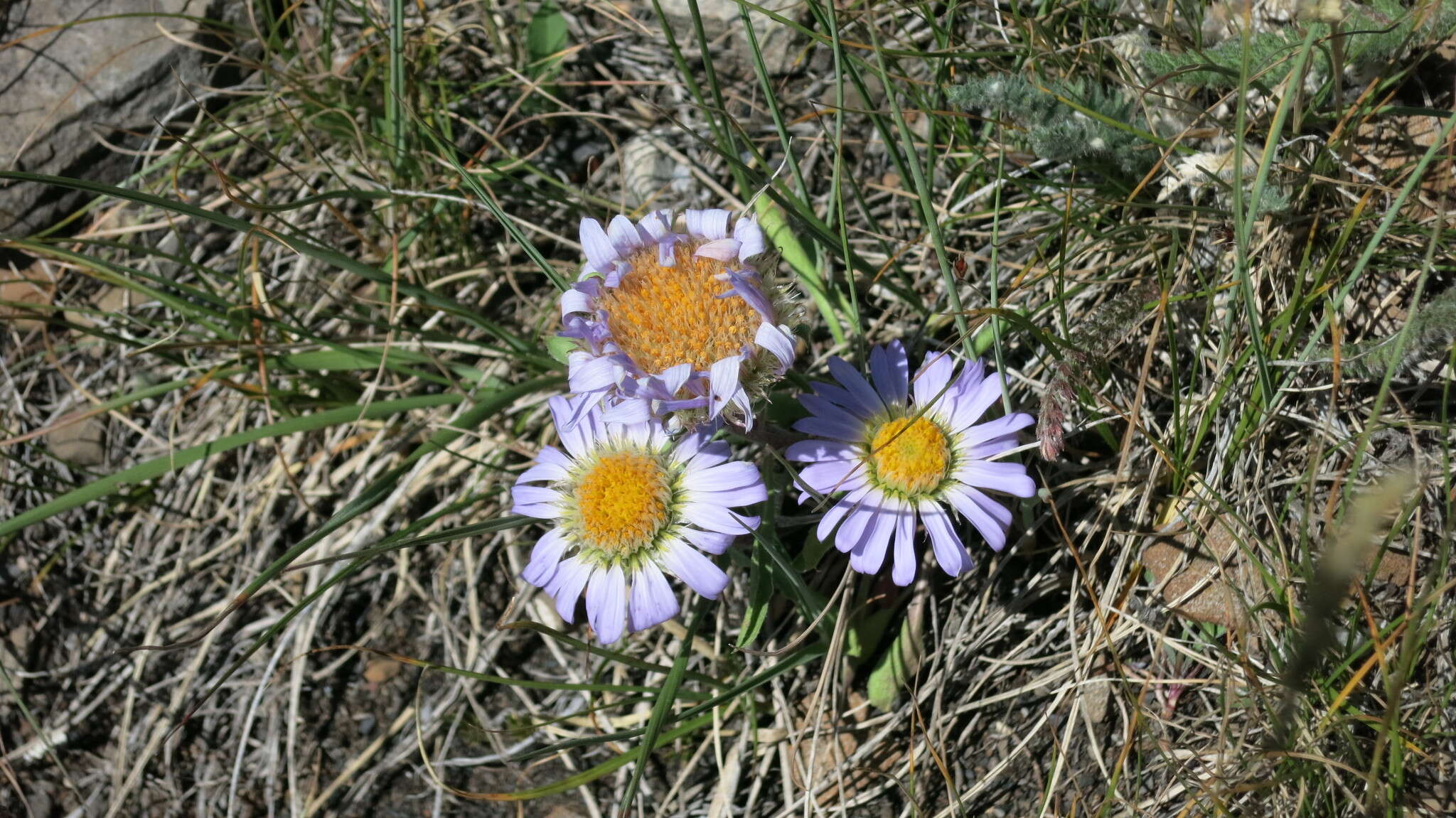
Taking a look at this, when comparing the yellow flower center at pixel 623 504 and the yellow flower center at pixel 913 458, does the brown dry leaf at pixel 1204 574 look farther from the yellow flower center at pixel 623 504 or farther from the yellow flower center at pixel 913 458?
the yellow flower center at pixel 623 504

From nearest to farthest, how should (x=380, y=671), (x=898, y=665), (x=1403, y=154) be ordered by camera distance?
(x=1403, y=154)
(x=898, y=665)
(x=380, y=671)

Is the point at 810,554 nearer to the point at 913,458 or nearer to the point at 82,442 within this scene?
the point at 913,458

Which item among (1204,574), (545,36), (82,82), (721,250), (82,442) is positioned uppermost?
(545,36)

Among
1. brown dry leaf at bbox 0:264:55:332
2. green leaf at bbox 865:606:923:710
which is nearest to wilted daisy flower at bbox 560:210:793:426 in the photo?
green leaf at bbox 865:606:923:710

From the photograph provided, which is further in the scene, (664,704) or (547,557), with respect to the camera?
(547,557)

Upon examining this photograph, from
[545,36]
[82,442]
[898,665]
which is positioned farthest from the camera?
[82,442]

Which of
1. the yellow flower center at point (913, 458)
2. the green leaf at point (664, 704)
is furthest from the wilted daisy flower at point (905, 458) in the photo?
the green leaf at point (664, 704)

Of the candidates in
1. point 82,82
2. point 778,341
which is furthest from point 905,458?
point 82,82

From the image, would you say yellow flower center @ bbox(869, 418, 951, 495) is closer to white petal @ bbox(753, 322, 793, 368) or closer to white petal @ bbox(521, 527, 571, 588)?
white petal @ bbox(753, 322, 793, 368)
